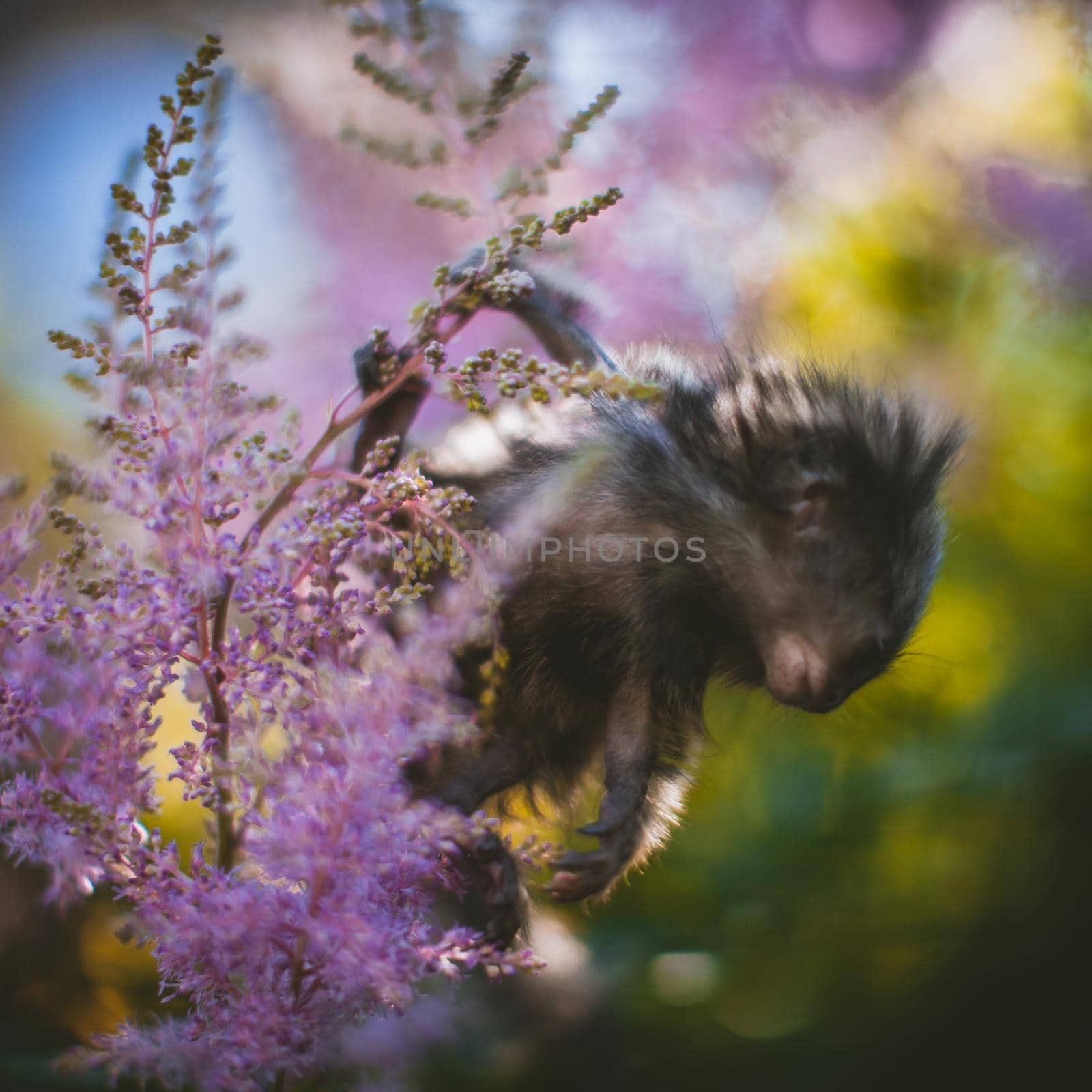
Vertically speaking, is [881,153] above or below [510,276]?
above

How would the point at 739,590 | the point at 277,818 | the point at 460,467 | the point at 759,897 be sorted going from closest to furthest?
the point at 277,818
the point at 739,590
the point at 460,467
the point at 759,897

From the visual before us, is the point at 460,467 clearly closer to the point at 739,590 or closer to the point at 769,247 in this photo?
the point at 739,590

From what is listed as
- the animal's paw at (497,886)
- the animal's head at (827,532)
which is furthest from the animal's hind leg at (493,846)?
the animal's head at (827,532)

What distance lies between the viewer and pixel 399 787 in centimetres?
45

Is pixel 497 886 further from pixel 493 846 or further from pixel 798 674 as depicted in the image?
pixel 798 674

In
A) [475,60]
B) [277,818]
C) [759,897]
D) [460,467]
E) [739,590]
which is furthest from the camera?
[759,897]

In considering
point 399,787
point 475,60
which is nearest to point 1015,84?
point 475,60

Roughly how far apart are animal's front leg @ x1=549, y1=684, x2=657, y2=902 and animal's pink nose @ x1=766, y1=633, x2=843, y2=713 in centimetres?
8

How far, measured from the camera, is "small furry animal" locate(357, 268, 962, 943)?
1.70 ft

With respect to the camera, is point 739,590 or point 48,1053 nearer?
point 739,590

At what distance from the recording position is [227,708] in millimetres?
465

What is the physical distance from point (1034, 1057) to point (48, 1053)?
31.0 inches

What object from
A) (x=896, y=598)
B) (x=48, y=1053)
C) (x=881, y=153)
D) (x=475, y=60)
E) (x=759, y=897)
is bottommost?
(x=48, y=1053)

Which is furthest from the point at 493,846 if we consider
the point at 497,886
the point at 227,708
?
the point at 227,708
